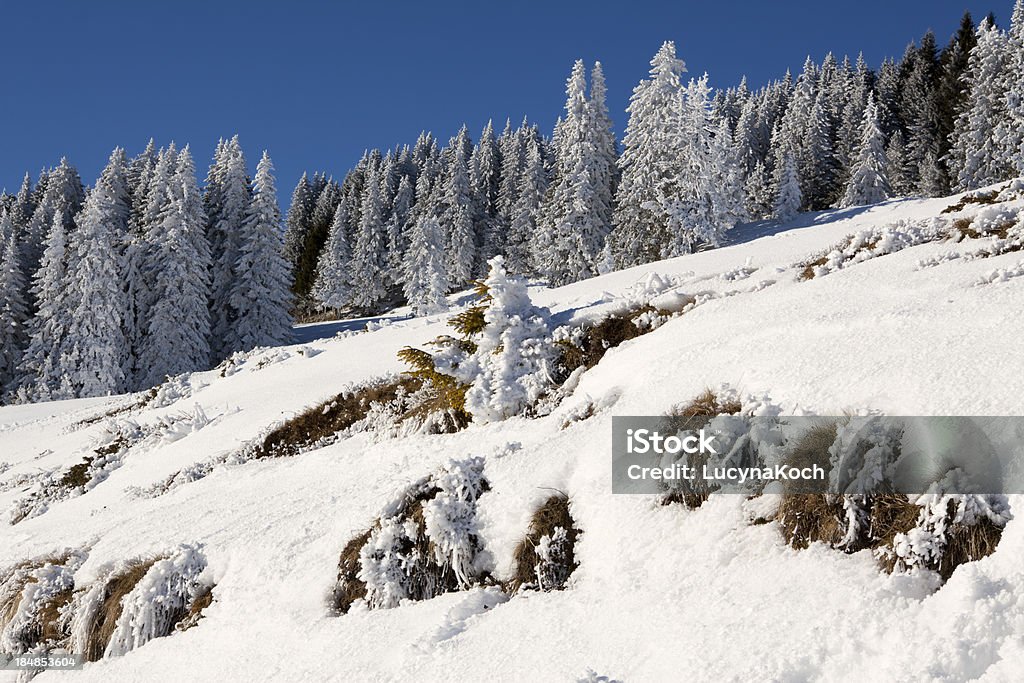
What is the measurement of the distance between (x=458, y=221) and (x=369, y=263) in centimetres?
963

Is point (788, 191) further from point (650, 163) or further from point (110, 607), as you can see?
point (110, 607)

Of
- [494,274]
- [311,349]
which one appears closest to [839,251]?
[494,274]

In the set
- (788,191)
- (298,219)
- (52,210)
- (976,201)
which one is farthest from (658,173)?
(298,219)

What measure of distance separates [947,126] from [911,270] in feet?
207

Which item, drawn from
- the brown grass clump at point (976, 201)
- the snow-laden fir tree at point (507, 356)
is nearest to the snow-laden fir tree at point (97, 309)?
the snow-laden fir tree at point (507, 356)

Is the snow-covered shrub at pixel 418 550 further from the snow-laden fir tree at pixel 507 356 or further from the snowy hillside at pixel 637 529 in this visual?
the snow-laden fir tree at pixel 507 356

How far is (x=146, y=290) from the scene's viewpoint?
48.1 m

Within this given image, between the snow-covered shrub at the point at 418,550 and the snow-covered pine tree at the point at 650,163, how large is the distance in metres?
31.7

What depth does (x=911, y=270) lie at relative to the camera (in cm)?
917

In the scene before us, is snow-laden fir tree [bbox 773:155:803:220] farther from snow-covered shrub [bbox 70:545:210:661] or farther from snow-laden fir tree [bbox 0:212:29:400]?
snow-laden fir tree [bbox 0:212:29:400]

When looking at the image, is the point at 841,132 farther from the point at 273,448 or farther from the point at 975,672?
the point at 975,672

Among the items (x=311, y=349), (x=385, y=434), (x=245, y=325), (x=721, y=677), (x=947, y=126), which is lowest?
(x=721, y=677)

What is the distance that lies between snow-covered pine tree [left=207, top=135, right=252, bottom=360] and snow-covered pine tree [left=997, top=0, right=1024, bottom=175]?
4798 centimetres

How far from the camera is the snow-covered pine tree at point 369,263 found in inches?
2837
